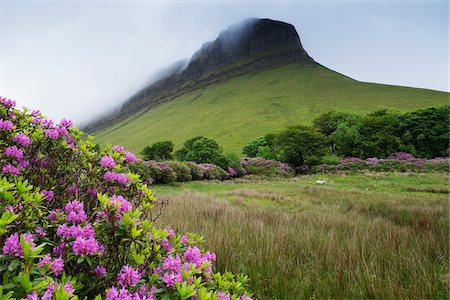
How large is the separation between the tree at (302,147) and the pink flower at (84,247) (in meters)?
36.8

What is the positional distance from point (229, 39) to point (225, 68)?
131 feet

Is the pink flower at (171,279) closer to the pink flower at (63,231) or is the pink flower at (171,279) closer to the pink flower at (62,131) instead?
the pink flower at (63,231)

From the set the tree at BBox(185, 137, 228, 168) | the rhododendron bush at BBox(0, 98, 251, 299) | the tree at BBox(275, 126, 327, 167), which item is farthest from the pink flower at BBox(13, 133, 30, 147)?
the tree at BBox(275, 126, 327, 167)

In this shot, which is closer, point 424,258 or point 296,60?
point 424,258

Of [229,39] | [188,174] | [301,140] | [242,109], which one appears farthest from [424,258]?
[229,39]

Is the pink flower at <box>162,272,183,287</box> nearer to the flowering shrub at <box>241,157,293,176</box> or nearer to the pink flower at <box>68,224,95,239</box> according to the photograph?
the pink flower at <box>68,224,95,239</box>

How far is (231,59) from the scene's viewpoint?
170m

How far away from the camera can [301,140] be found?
122 feet

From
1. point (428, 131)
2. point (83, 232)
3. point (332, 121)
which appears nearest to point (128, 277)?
point (83, 232)

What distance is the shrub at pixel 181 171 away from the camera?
20.8 m

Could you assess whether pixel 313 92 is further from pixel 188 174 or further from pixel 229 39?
pixel 229 39

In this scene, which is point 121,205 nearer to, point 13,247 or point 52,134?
point 13,247

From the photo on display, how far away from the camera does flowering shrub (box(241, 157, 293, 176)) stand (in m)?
32.3

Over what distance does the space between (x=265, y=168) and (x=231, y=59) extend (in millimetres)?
147863
